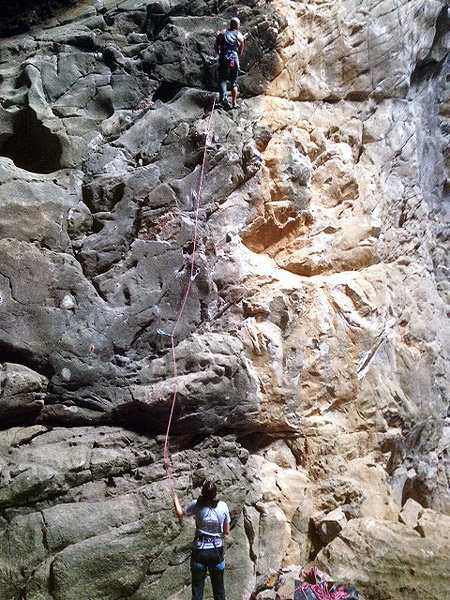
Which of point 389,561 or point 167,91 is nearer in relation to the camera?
point 389,561

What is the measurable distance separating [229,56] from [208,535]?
8.34 meters

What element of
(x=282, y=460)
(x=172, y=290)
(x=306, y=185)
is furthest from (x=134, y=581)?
(x=306, y=185)

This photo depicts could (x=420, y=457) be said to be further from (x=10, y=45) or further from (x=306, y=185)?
(x=10, y=45)

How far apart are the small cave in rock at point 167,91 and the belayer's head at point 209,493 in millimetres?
7511

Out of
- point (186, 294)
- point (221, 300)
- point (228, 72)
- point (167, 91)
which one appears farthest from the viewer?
point (167, 91)

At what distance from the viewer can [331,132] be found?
10875 millimetres

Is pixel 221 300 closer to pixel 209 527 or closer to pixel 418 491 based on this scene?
pixel 209 527

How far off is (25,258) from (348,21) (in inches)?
346

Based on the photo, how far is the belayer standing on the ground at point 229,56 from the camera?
32.1 feet

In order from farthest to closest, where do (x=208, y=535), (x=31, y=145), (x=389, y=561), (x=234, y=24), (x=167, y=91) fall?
(x=167, y=91) < (x=234, y=24) < (x=31, y=145) < (x=389, y=561) < (x=208, y=535)

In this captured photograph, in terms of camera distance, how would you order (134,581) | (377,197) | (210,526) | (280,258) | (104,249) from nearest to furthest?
(210,526)
(134,581)
(104,249)
(280,258)
(377,197)

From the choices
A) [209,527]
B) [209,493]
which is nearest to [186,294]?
[209,493]

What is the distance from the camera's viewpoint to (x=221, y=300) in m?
8.77

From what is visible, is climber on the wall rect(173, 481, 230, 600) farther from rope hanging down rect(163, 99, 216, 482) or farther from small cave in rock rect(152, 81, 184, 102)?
small cave in rock rect(152, 81, 184, 102)
